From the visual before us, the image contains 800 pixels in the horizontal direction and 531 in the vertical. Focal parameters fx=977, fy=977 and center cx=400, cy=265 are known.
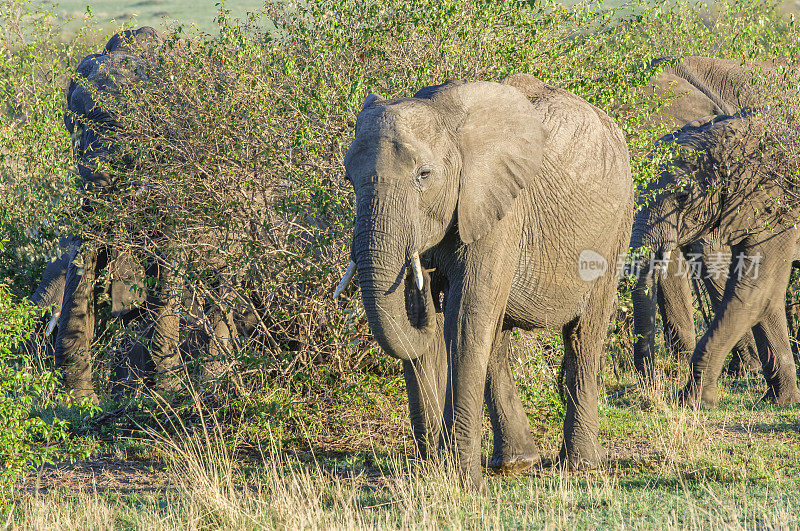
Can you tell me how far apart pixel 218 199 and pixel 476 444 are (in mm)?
3030

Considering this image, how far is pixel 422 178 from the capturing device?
5.46 m

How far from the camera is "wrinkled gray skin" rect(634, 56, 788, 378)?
404 inches

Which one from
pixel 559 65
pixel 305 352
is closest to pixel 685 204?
pixel 559 65

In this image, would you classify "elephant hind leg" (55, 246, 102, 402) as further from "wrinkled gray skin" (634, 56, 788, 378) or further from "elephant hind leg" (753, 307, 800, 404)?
"elephant hind leg" (753, 307, 800, 404)

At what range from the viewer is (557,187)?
6.36 meters

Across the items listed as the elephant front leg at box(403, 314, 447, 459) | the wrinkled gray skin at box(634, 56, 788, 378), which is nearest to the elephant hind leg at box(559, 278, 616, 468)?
the elephant front leg at box(403, 314, 447, 459)

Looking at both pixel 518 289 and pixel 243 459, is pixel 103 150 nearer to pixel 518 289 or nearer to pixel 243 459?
pixel 243 459

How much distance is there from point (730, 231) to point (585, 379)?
3.60m

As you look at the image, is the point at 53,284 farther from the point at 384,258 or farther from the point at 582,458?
the point at 384,258

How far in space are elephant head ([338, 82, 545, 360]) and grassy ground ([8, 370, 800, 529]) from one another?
0.95 meters

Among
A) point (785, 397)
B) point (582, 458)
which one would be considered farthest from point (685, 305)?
point (582, 458)

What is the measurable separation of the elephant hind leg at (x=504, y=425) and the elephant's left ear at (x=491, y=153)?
1.33 metres

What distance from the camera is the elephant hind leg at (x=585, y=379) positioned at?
690 cm

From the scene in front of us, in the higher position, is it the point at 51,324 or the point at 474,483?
the point at 51,324
